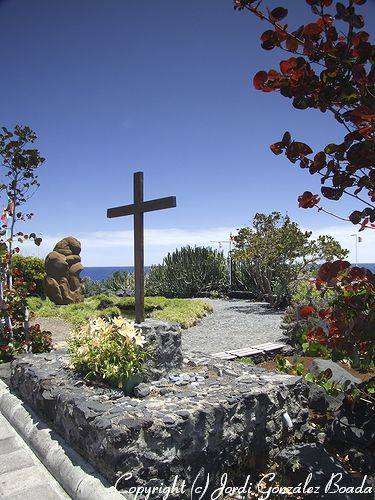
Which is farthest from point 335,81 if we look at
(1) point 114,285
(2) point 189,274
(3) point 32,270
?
(1) point 114,285

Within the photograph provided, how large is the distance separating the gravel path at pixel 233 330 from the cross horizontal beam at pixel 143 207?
8.79 ft

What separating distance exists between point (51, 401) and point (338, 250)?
12.0 metres

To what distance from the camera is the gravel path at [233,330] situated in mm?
8578

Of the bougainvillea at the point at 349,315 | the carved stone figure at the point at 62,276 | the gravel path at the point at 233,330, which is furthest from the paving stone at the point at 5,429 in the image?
the carved stone figure at the point at 62,276

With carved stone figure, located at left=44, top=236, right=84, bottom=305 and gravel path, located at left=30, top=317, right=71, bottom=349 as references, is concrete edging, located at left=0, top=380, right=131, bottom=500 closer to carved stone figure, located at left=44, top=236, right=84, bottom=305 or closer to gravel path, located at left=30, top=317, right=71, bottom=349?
gravel path, located at left=30, top=317, right=71, bottom=349

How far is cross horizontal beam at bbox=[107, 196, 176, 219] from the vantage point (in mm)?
4609

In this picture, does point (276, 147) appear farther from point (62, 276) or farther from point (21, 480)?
point (62, 276)

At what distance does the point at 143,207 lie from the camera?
194 inches

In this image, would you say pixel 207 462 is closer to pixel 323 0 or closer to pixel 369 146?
pixel 369 146

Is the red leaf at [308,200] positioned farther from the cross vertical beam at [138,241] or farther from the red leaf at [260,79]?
the cross vertical beam at [138,241]

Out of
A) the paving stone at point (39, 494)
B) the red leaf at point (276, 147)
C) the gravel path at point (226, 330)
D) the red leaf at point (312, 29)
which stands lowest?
the paving stone at point (39, 494)

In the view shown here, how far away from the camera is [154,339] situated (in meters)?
4.61

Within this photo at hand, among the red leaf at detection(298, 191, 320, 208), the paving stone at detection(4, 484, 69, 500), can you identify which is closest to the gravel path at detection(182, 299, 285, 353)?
the paving stone at detection(4, 484, 69, 500)

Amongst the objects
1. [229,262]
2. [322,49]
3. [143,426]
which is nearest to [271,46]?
[322,49]
